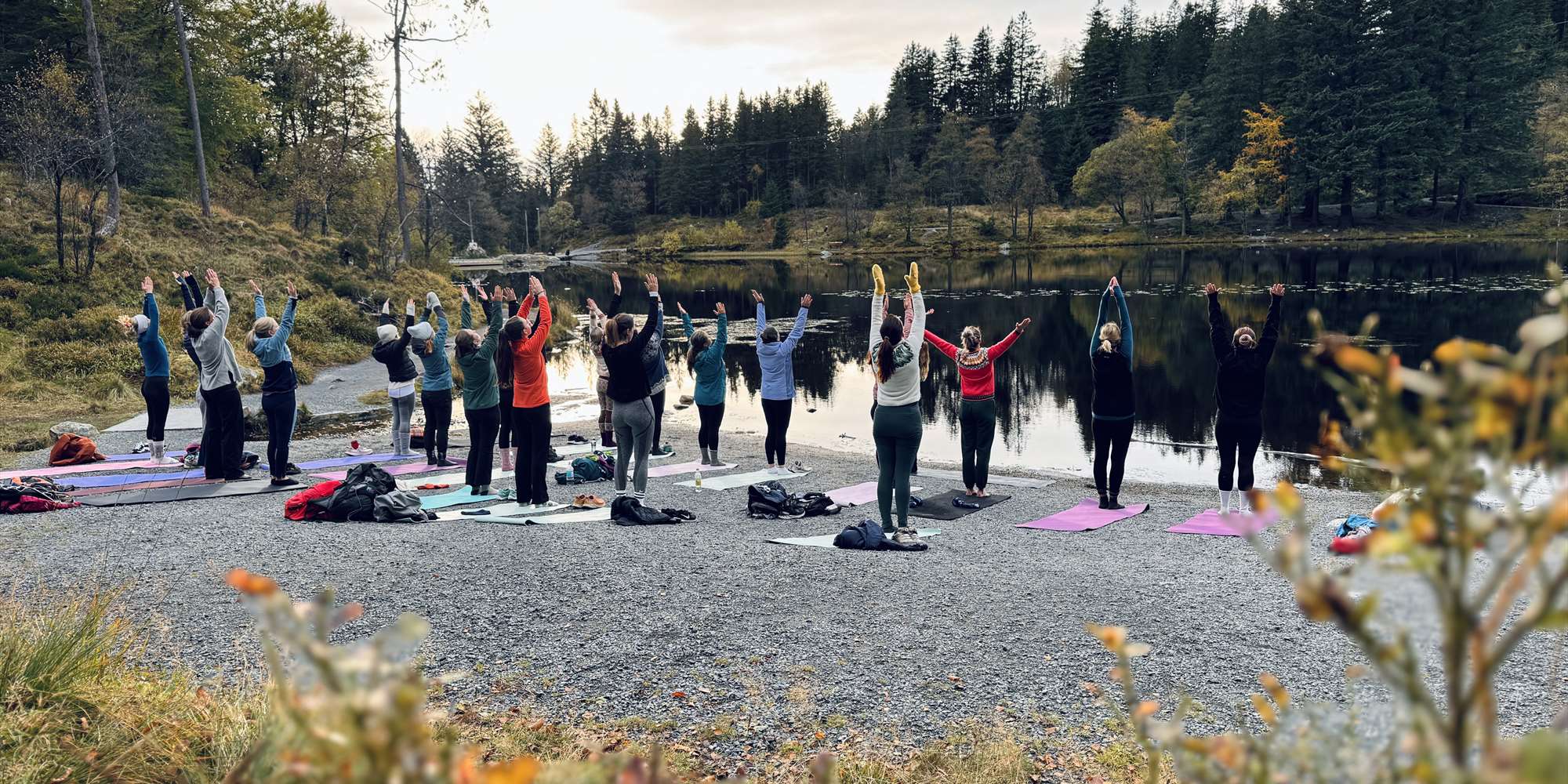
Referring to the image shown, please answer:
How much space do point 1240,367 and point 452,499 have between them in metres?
8.25

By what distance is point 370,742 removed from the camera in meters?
1.05

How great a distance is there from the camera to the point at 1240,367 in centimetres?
888

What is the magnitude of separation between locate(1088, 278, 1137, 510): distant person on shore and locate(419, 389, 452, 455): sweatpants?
7.67 m

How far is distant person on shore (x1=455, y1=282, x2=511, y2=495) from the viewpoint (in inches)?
390

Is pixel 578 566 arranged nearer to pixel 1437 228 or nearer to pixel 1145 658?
pixel 1145 658

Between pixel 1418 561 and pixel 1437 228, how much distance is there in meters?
71.2

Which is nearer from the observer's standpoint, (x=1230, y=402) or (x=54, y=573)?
(x=54, y=573)

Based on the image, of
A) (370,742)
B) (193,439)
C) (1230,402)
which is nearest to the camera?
(370,742)

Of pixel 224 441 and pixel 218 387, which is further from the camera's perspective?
pixel 224 441

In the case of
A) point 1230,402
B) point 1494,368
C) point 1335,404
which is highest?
point 1494,368

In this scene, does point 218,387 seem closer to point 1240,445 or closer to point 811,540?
point 811,540

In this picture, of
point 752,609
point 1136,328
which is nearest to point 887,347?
point 752,609

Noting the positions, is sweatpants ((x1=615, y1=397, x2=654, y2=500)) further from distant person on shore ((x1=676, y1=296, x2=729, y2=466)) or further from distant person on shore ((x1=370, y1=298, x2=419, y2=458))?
distant person on shore ((x1=370, y1=298, x2=419, y2=458))

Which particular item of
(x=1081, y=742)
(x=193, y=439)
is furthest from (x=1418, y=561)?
(x=193, y=439)
